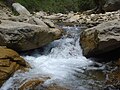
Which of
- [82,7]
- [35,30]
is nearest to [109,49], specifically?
[35,30]

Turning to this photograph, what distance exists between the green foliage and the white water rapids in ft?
25.1

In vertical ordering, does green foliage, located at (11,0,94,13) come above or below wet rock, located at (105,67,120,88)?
above

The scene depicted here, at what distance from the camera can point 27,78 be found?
25.2ft

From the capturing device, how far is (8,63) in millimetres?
7898

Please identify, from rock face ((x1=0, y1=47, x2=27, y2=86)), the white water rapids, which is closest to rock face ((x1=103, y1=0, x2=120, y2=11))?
the white water rapids

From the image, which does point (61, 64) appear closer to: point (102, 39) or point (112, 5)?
point (102, 39)

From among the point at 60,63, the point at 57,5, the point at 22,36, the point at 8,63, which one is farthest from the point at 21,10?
the point at 57,5

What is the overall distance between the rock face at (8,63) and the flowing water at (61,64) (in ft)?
0.50

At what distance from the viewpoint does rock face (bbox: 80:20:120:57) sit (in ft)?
29.7

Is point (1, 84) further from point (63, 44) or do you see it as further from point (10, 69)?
point (63, 44)

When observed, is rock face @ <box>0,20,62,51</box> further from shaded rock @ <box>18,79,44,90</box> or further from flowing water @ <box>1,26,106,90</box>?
shaded rock @ <box>18,79,44,90</box>

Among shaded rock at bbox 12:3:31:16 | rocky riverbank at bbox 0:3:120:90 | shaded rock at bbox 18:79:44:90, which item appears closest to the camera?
shaded rock at bbox 18:79:44:90

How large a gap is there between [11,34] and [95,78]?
289 centimetres

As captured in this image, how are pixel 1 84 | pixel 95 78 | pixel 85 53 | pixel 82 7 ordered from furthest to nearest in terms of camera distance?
pixel 82 7 < pixel 85 53 < pixel 95 78 < pixel 1 84
